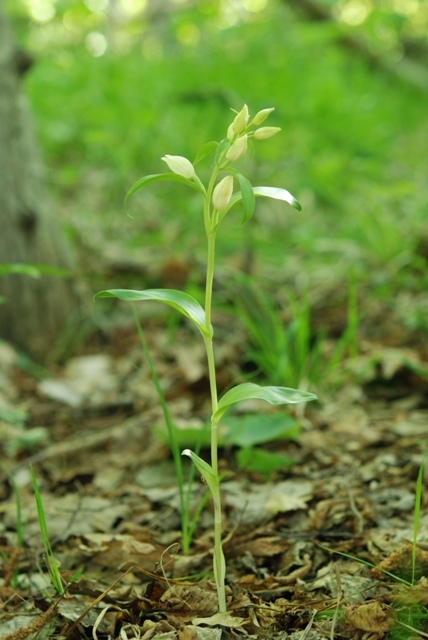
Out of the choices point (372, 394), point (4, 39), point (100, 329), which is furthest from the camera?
point (100, 329)

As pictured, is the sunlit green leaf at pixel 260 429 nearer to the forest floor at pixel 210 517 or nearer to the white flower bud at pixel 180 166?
the forest floor at pixel 210 517

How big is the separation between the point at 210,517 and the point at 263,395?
0.69m

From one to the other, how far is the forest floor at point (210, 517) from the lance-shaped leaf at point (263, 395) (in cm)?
34

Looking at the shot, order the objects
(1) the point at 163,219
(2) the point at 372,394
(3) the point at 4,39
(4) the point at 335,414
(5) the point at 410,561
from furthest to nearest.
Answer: (1) the point at 163,219 < (3) the point at 4,39 < (2) the point at 372,394 < (4) the point at 335,414 < (5) the point at 410,561

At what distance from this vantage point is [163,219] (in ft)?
14.0

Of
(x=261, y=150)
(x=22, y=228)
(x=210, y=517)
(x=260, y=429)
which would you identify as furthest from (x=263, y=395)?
(x=261, y=150)

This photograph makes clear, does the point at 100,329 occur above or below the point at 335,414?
below

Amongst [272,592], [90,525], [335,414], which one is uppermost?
[272,592]

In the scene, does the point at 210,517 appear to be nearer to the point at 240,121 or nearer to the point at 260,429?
the point at 260,429

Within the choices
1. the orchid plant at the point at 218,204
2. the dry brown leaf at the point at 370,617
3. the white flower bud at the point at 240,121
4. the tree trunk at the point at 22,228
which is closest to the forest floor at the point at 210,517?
the dry brown leaf at the point at 370,617

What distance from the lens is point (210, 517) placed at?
161cm

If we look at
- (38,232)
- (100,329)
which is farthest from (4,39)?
(100,329)

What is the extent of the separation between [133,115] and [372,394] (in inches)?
120

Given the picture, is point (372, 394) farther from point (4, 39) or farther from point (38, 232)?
point (4, 39)
